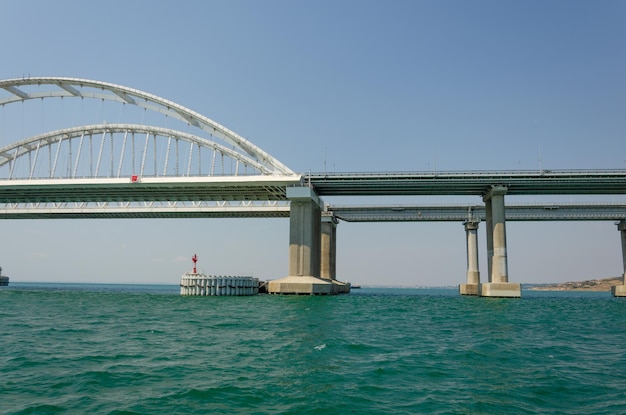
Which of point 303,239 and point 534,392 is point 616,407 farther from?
point 303,239

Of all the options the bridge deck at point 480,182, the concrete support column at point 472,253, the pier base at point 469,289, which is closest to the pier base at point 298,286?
the bridge deck at point 480,182

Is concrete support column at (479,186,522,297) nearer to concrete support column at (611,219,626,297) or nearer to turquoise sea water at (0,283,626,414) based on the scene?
concrete support column at (611,219,626,297)

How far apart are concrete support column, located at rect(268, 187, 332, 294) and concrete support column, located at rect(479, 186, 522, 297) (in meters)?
20.8

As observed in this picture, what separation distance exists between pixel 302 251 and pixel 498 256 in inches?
974

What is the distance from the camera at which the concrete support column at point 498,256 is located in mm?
63656

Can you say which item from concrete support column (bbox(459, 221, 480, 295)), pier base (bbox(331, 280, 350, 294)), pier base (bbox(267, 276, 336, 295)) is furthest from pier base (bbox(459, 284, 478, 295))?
pier base (bbox(267, 276, 336, 295))

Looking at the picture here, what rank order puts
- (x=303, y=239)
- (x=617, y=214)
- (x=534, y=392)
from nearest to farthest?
1. (x=534, y=392)
2. (x=303, y=239)
3. (x=617, y=214)

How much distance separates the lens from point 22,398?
36.8 ft

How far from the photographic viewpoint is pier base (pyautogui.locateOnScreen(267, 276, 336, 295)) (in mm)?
63219

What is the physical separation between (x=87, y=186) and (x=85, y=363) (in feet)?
210

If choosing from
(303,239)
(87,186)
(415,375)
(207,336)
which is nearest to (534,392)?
(415,375)

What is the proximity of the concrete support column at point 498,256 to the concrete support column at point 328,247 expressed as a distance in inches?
1318

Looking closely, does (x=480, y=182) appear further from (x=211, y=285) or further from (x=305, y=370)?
(x=305, y=370)

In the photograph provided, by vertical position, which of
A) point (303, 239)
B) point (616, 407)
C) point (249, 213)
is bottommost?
point (616, 407)
